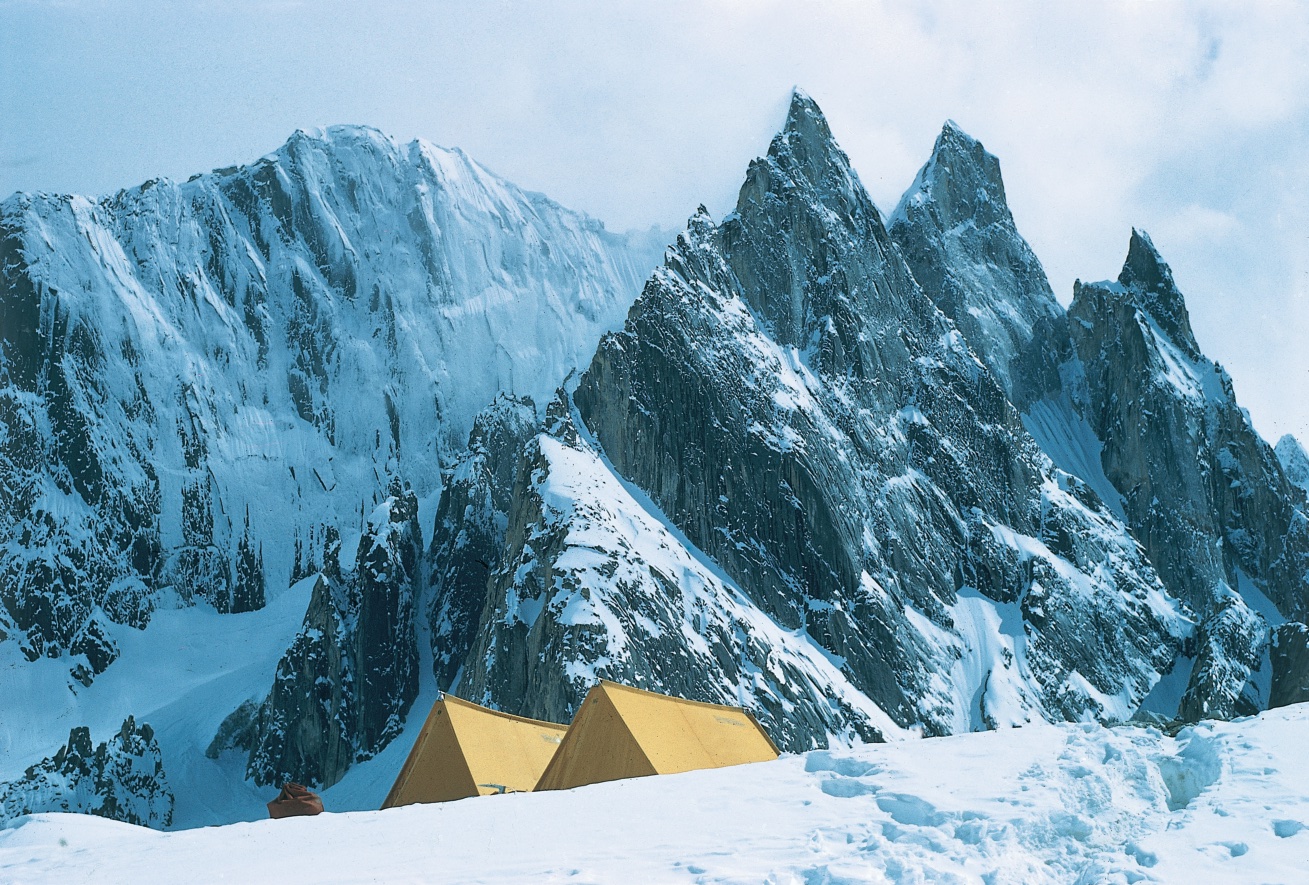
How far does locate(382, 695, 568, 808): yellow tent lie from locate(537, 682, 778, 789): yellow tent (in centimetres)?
221

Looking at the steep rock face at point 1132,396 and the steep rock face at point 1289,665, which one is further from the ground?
the steep rock face at point 1132,396

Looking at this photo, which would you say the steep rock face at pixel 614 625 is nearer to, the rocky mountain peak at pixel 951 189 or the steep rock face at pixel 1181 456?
the steep rock face at pixel 1181 456

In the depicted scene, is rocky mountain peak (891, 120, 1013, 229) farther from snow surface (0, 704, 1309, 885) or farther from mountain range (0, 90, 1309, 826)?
snow surface (0, 704, 1309, 885)

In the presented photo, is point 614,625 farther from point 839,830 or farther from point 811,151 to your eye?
point 811,151

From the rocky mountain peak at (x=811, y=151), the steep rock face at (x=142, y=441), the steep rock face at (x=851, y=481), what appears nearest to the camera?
the steep rock face at (x=851, y=481)

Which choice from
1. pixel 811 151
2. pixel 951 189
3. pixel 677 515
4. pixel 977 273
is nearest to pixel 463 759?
pixel 677 515

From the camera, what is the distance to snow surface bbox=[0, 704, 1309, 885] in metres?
14.7

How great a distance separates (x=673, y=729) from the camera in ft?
109

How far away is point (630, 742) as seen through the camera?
100 ft

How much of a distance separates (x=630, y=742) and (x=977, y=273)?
565 feet

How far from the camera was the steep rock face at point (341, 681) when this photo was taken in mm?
120875

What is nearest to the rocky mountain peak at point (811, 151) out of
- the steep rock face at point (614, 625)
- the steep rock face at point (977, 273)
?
the steep rock face at point (977, 273)

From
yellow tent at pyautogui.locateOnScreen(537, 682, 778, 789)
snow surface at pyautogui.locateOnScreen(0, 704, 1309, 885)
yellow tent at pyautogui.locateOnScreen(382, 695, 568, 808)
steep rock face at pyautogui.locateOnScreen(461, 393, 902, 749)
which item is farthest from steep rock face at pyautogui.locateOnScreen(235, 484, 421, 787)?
snow surface at pyautogui.locateOnScreen(0, 704, 1309, 885)

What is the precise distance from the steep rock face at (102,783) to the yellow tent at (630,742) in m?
92.8
